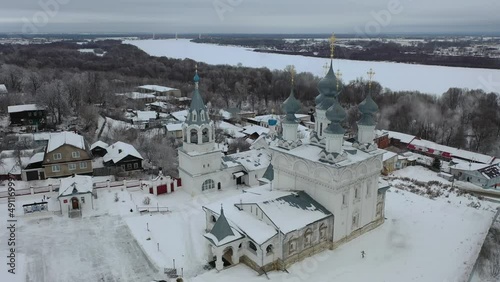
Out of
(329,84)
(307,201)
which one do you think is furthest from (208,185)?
(329,84)

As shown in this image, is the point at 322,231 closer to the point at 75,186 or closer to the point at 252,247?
the point at 252,247

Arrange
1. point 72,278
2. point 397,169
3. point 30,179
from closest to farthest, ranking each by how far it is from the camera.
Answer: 1. point 72,278
2. point 30,179
3. point 397,169

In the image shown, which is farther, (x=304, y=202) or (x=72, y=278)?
(x=304, y=202)

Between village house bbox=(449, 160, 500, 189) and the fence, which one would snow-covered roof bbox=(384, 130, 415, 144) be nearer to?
village house bbox=(449, 160, 500, 189)

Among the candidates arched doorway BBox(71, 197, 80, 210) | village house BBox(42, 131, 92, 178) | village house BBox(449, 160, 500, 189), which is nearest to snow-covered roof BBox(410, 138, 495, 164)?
village house BBox(449, 160, 500, 189)

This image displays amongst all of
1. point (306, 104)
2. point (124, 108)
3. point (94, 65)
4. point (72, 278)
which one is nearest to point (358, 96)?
point (306, 104)

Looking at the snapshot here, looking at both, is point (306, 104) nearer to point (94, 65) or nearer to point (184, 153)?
point (184, 153)

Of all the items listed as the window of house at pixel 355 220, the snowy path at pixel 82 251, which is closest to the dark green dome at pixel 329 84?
the window of house at pixel 355 220
